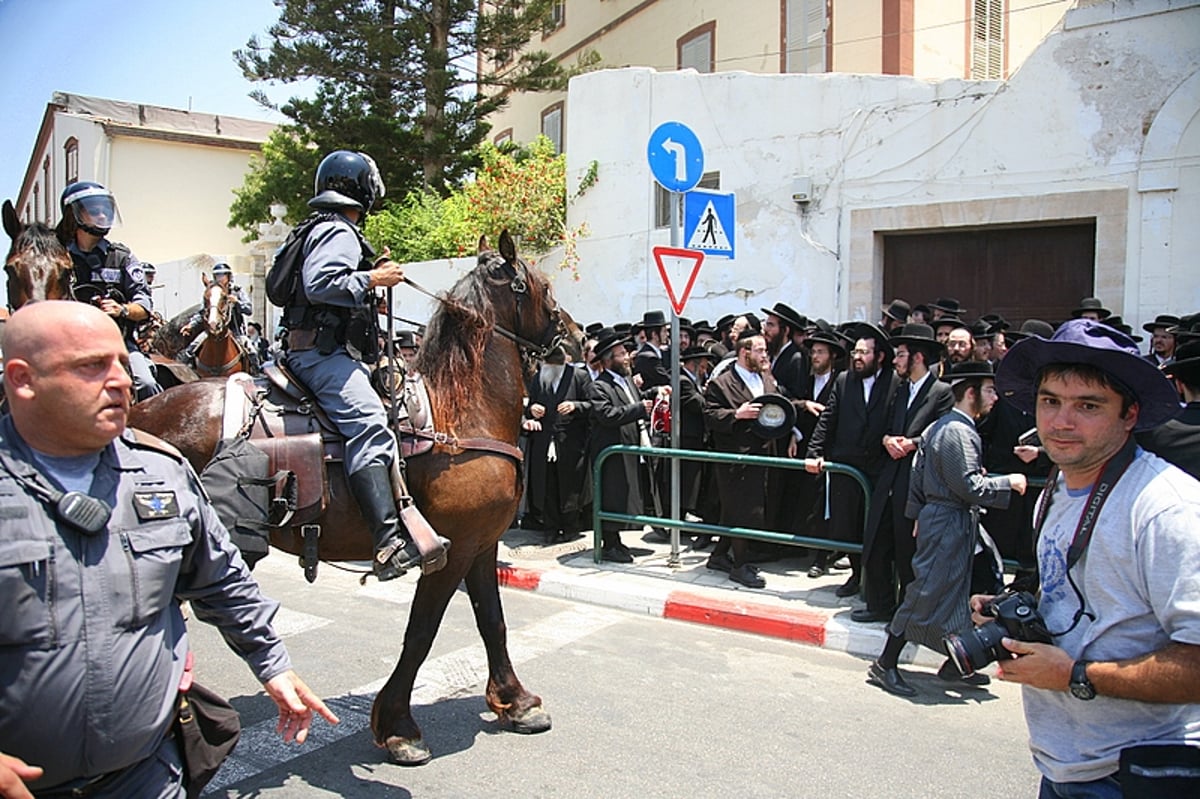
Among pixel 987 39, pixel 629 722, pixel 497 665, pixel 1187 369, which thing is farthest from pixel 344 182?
pixel 987 39

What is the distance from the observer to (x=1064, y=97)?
38.9 ft

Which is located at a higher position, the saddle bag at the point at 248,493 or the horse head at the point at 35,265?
the horse head at the point at 35,265

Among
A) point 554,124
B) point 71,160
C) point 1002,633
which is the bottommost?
point 1002,633

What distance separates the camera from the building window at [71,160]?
36406 millimetres

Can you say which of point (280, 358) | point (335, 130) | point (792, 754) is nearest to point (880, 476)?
point (792, 754)

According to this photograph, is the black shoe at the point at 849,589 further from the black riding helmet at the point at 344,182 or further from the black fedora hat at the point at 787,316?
the black riding helmet at the point at 344,182

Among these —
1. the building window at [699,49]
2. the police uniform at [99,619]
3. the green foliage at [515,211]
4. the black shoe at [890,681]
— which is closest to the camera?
the police uniform at [99,619]

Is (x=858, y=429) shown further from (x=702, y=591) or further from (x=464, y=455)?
(x=464, y=455)

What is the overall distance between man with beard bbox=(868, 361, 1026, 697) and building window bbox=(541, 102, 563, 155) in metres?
22.9

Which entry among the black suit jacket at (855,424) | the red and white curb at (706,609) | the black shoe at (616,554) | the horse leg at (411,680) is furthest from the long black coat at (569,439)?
the horse leg at (411,680)

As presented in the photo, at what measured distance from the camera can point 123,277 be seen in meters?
6.27

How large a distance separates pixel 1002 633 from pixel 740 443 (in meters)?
5.89

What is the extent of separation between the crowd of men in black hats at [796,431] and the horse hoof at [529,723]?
2.08 meters

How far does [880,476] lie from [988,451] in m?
1.25
